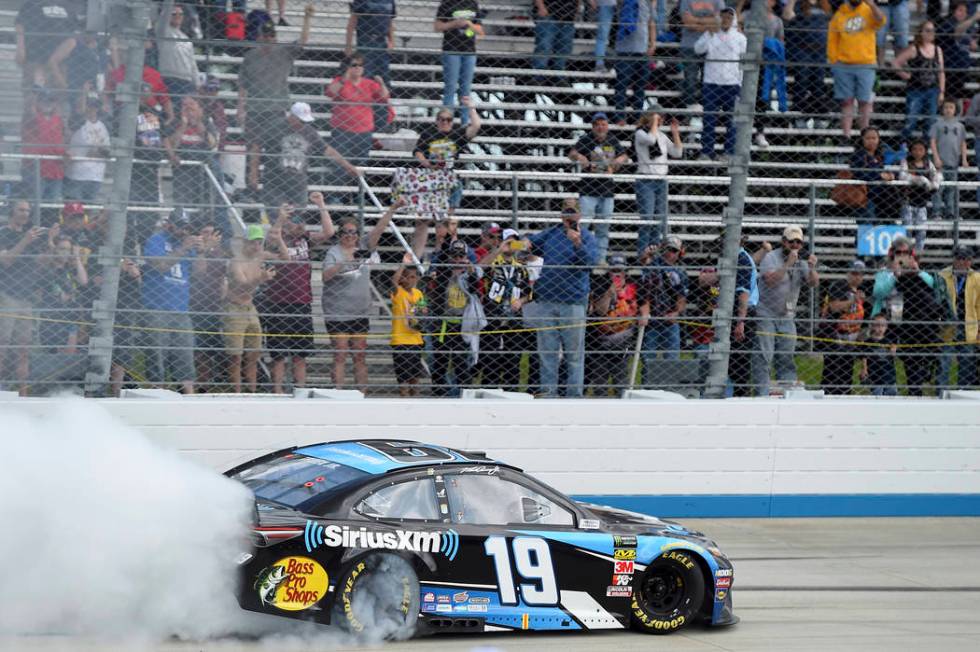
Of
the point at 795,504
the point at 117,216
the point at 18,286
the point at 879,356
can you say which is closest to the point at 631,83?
the point at 879,356

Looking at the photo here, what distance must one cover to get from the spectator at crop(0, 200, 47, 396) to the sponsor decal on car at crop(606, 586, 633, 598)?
463 centimetres

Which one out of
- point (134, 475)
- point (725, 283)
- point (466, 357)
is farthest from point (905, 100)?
point (134, 475)

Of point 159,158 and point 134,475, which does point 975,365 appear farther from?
point 134,475

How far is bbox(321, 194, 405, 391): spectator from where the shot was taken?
1052 cm

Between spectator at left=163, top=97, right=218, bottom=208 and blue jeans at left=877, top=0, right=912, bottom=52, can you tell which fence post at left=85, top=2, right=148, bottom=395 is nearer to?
spectator at left=163, top=97, right=218, bottom=208

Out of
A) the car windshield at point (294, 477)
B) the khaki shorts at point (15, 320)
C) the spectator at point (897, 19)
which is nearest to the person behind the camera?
the car windshield at point (294, 477)

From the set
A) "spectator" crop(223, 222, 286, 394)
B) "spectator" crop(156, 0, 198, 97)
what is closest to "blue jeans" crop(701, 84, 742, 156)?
"spectator" crop(223, 222, 286, 394)

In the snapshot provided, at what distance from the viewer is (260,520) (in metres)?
6.62

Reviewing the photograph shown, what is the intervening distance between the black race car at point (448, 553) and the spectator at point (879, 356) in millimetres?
4595

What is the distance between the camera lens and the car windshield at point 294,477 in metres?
7.02

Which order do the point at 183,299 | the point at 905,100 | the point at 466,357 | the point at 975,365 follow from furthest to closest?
1. the point at 905,100
2. the point at 975,365
3. the point at 466,357
4. the point at 183,299

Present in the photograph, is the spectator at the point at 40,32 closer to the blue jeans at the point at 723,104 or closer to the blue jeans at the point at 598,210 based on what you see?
the blue jeans at the point at 598,210

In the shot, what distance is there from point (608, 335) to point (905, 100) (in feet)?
22.2

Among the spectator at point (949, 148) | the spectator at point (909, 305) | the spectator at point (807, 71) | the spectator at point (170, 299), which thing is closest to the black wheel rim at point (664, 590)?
the spectator at point (170, 299)
